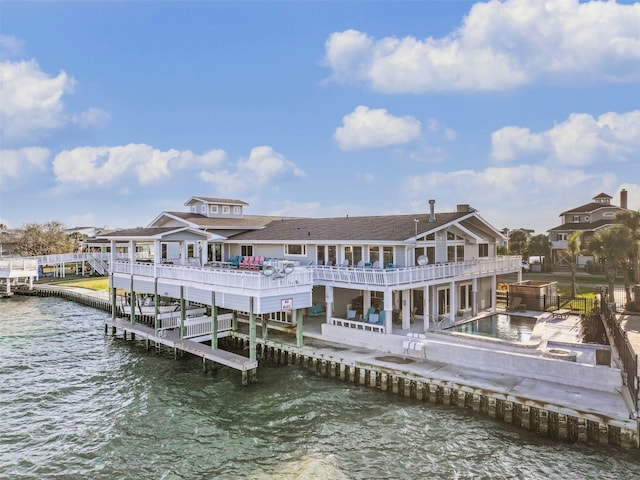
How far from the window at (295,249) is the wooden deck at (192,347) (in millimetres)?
8658

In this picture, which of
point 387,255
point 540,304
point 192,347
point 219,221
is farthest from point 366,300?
point 219,221

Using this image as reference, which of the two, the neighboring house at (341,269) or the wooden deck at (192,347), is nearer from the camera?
the wooden deck at (192,347)

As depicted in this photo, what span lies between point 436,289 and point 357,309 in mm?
4846

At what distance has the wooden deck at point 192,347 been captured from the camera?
62.6ft

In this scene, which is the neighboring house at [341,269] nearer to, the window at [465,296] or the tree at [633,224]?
the window at [465,296]

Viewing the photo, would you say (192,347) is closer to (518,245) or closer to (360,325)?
(360,325)

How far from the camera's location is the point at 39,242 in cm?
6631

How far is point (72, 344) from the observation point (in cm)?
2675

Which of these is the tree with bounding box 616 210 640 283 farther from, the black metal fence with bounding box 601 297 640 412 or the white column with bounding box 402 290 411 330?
the white column with bounding box 402 290 411 330

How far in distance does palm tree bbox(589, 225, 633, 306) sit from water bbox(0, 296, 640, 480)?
2042 cm

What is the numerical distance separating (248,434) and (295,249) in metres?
15.2

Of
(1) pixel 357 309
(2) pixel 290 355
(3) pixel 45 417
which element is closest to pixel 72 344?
(3) pixel 45 417

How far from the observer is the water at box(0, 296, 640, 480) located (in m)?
12.3

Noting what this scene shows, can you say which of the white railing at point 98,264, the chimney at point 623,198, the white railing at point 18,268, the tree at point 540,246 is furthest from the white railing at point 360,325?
the chimney at point 623,198
